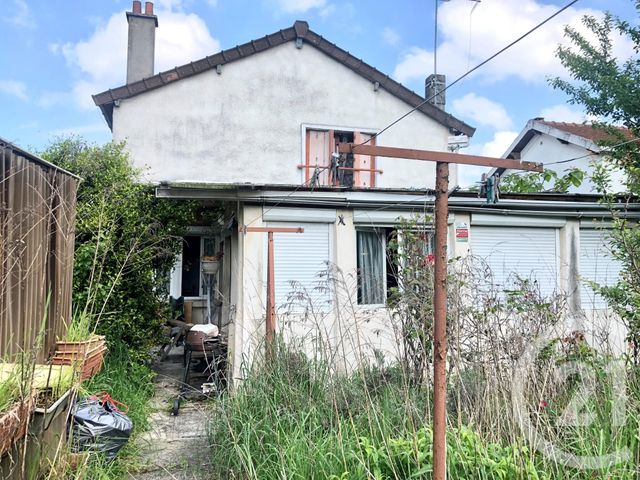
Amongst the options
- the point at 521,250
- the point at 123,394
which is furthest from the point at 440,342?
the point at 521,250

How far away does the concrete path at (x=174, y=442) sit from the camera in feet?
14.0

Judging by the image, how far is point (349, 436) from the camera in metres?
3.53

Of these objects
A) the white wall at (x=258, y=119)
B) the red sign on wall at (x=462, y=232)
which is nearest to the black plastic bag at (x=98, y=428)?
the red sign on wall at (x=462, y=232)

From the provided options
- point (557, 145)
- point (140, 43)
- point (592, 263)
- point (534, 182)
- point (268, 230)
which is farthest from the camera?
point (557, 145)

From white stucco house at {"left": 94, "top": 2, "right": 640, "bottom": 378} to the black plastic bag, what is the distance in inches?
88.4

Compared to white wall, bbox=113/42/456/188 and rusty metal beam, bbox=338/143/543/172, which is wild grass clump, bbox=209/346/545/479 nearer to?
rusty metal beam, bbox=338/143/543/172

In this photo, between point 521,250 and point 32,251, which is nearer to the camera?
point 32,251

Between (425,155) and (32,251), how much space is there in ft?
10.9

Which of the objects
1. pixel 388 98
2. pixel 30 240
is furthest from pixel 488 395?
pixel 388 98

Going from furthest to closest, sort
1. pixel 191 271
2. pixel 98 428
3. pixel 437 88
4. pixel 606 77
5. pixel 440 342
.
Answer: pixel 437 88 < pixel 191 271 < pixel 606 77 < pixel 98 428 < pixel 440 342

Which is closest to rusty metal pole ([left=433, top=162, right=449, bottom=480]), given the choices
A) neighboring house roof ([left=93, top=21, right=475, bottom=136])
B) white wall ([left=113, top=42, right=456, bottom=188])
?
white wall ([left=113, top=42, right=456, bottom=188])

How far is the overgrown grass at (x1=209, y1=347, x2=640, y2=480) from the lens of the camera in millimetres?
2871

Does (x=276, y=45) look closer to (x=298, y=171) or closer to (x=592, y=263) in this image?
(x=298, y=171)

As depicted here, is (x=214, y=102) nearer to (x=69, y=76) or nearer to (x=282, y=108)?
(x=282, y=108)
